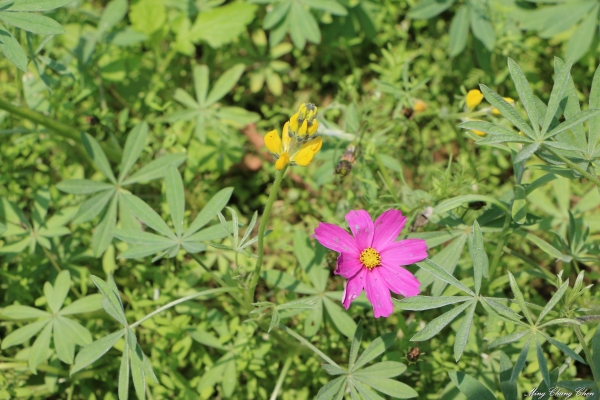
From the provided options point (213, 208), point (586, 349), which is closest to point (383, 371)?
point (586, 349)

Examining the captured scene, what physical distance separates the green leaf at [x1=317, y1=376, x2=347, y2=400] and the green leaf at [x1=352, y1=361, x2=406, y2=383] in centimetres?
6

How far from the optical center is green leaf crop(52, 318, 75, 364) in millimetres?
2057

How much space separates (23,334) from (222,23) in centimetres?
194

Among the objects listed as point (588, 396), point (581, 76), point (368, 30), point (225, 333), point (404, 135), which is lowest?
point (225, 333)

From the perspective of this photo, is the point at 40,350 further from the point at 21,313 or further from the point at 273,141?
the point at 273,141

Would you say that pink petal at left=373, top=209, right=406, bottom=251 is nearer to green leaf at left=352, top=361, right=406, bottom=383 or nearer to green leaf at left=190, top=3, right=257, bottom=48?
green leaf at left=352, top=361, right=406, bottom=383

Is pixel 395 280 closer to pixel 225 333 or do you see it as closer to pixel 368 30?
pixel 225 333

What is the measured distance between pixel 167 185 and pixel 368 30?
1680mm

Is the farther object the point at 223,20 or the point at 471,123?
the point at 223,20

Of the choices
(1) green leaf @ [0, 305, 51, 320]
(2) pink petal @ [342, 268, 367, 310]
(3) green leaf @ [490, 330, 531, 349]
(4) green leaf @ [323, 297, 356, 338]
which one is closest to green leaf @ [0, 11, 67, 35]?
(1) green leaf @ [0, 305, 51, 320]

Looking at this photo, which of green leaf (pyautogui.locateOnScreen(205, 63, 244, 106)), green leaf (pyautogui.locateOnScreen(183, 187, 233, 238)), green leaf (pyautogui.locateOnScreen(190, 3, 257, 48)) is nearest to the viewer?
green leaf (pyautogui.locateOnScreen(183, 187, 233, 238))

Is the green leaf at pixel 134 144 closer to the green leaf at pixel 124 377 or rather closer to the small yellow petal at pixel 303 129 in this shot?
the green leaf at pixel 124 377

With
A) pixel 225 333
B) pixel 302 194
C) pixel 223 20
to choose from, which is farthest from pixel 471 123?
pixel 223 20

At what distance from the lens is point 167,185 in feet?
6.72
